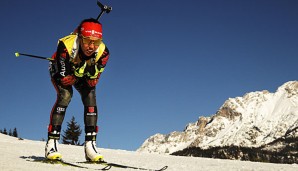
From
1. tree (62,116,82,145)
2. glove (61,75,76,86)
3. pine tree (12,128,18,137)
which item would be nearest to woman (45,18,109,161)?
glove (61,75,76,86)

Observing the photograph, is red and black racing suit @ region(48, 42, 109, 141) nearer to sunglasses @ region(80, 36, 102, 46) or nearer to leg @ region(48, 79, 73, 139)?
leg @ region(48, 79, 73, 139)

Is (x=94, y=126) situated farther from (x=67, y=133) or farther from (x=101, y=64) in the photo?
(x=67, y=133)

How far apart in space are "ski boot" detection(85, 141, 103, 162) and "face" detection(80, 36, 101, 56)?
69.6 inches

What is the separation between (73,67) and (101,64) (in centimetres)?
58

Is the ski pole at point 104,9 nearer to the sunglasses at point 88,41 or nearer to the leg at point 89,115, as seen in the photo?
the sunglasses at point 88,41

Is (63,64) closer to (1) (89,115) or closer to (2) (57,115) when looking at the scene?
(2) (57,115)

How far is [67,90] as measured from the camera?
777 centimetres

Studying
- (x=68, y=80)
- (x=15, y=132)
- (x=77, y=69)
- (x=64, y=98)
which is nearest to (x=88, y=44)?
(x=77, y=69)

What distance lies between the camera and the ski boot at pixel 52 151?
23.6 feet

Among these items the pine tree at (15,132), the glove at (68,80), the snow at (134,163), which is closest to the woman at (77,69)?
the glove at (68,80)

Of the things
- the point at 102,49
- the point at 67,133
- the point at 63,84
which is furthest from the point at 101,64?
the point at 67,133

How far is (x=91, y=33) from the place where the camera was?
7.38 m

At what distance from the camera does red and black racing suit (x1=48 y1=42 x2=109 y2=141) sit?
746cm

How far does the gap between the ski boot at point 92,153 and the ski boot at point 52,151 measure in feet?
2.14
